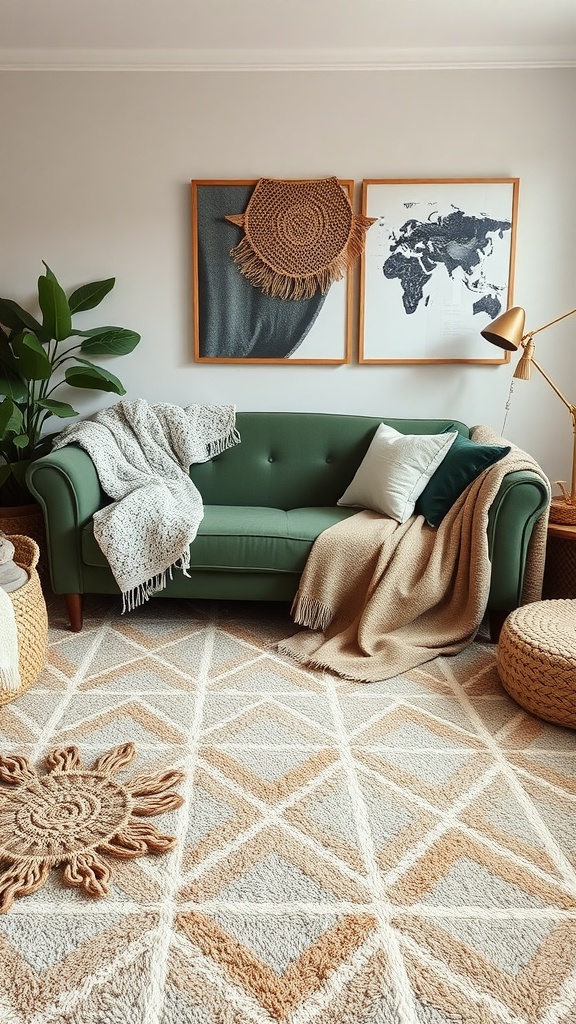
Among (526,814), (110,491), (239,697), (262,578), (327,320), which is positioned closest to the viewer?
(526,814)

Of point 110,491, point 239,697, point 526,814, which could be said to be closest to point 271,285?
point 110,491

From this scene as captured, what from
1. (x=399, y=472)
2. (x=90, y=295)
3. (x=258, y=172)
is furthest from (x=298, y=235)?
(x=399, y=472)

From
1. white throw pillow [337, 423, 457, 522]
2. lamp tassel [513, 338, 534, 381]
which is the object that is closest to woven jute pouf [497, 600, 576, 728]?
white throw pillow [337, 423, 457, 522]

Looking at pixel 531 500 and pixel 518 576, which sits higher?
pixel 531 500

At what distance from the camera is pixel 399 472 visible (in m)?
2.84

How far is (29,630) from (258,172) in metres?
2.27

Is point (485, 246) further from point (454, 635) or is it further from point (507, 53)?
point (454, 635)

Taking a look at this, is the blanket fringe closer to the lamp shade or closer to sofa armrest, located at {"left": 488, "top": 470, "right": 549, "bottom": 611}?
sofa armrest, located at {"left": 488, "top": 470, "right": 549, "bottom": 611}

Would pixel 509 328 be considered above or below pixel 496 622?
Answer: above

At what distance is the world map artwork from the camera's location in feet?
10.6

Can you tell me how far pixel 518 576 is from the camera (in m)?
2.54

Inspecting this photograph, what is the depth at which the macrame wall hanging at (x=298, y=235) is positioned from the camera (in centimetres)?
322

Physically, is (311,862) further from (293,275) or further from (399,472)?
(293,275)

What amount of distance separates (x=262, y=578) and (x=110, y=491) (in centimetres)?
71
